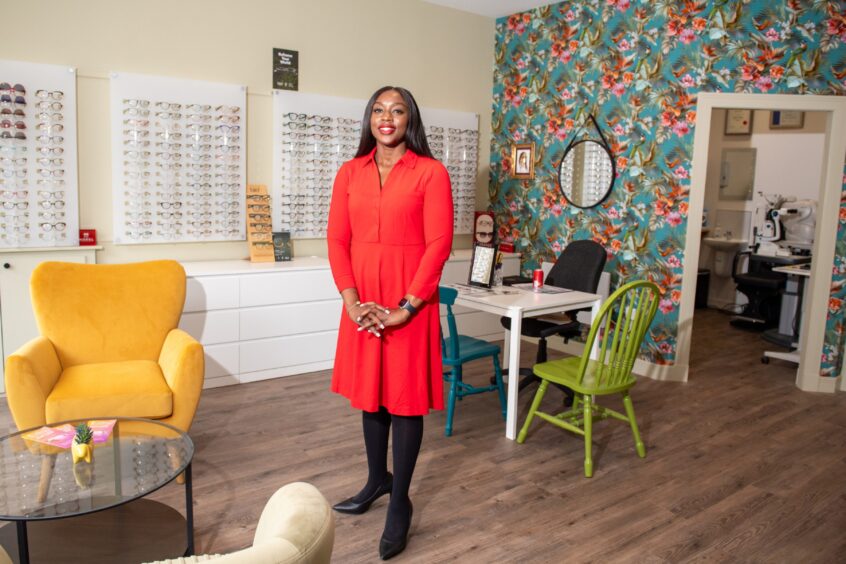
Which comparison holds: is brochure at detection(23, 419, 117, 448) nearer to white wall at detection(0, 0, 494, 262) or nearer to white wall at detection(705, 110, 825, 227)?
white wall at detection(0, 0, 494, 262)

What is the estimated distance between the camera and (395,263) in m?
2.25

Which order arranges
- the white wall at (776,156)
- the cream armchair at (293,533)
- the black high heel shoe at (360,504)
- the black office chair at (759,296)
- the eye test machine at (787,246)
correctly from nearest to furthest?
the cream armchair at (293,533) → the black high heel shoe at (360,504) → the eye test machine at (787,246) → the black office chair at (759,296) → the white wall at (776,156)

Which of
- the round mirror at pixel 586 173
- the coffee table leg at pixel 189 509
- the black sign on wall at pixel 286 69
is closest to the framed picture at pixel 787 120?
the round mirror at pixel 586 173

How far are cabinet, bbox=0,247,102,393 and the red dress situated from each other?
2.35 metres

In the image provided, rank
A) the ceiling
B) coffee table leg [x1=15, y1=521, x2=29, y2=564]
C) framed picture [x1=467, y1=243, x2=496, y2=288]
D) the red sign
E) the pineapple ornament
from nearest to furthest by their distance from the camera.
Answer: coffee table leg [x1=15, y1=521, x2=29, y2=564], the pineapple ornament, framed picture [x1=467, y1=243, x2=496, y2=288], the red sign, the ceiling

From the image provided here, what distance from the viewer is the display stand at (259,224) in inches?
178

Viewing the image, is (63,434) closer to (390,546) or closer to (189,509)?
(189,509)

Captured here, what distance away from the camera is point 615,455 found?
329 cm

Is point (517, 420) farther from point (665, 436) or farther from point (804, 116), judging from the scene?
point (804, 116)

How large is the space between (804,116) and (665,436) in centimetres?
481

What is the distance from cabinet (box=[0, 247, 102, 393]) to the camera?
12.1 feet

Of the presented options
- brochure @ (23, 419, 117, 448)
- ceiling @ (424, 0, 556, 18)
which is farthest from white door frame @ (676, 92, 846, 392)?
brochure @ (23, 419, 117, 448)

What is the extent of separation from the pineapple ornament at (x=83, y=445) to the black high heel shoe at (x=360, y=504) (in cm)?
92

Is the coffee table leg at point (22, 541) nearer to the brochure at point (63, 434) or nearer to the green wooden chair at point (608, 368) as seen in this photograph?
the brochure at point (63, 434)
